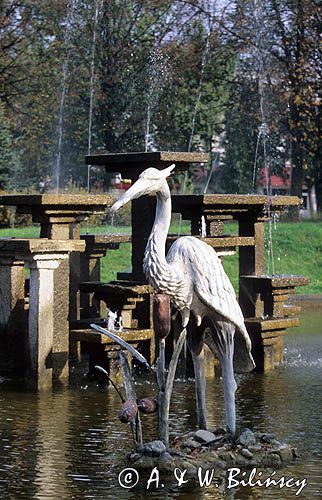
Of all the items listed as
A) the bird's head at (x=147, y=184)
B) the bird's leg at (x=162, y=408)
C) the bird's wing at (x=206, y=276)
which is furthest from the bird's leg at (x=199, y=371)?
the bird's head at (x=147, y=184)

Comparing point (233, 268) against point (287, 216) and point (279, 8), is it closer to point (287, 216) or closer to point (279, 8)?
point (287, 216)

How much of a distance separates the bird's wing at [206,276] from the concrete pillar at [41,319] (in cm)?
347

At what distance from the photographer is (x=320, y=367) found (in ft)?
Answer: 46.0

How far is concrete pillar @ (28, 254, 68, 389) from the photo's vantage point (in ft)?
40.3

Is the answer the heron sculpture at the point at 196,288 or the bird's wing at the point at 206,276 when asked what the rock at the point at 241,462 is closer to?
the heron sculpture at the point at 196,288

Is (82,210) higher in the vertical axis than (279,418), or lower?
higher

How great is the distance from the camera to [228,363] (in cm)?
905

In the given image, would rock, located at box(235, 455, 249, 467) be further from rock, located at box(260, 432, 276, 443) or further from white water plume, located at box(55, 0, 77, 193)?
white water plume, located at box(55, 0, 77, 193)

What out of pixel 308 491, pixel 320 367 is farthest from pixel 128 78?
pixel 308 491

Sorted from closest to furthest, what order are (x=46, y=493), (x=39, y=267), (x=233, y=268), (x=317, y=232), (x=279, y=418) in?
(x=46, y=493)
(x=279, y=418)
(x=39, y=267)
(x=233, y=268)
(x=317, y=232)

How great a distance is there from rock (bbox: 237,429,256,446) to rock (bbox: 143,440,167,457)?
633 mm

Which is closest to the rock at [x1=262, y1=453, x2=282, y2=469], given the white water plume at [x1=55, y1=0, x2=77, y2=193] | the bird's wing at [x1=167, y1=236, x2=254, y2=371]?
the bird's wing at [x1=167, y1=236, x2=254, y2=371]

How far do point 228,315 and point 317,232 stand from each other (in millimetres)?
19345

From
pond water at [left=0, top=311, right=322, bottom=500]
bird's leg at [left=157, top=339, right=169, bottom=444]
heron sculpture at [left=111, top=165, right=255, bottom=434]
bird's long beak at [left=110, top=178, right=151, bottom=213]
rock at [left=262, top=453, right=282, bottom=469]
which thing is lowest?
pond water at [left=0, top=311, right=322, bottom=500]
